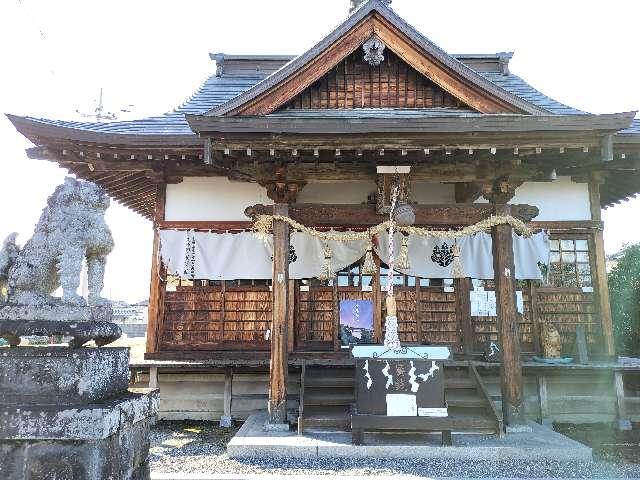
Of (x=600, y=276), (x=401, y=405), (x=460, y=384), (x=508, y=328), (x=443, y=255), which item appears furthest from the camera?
(x=600, y=276)

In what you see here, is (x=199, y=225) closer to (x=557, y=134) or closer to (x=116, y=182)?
(x=116, y=182)

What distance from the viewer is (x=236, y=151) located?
6520 mm

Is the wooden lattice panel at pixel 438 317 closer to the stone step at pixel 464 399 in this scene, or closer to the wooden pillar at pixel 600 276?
the stone step at pixel 464 399

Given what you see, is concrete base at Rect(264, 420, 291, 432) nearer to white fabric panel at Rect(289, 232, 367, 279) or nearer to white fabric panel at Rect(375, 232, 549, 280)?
white fabric panel at Rect(289, 232, 367, 279)

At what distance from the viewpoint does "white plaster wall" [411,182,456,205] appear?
885 cm

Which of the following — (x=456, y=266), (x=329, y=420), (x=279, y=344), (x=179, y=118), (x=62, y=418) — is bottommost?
(x=329, y=420)

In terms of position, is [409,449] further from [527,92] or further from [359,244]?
[527,92]

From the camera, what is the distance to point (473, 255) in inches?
330

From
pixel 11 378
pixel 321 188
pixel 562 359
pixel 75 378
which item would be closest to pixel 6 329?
pixel 11 378

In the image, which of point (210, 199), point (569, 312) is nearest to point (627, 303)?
point (569, 312)

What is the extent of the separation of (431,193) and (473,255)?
144 cm

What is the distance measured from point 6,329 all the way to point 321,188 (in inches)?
255

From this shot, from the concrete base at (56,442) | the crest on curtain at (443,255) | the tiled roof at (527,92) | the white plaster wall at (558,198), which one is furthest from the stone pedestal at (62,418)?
the tiled roof at (527,92)

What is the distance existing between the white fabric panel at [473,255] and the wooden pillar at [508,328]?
128 cm
